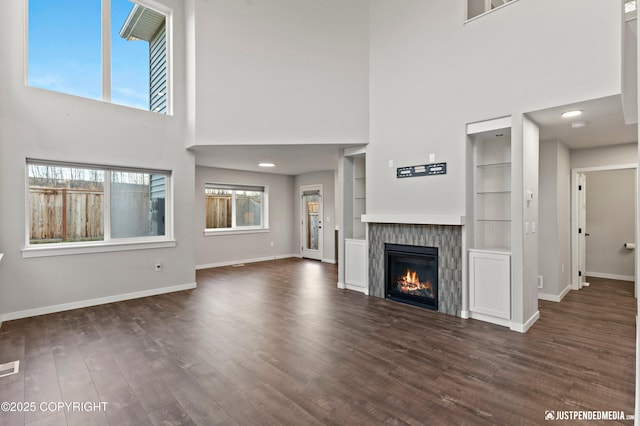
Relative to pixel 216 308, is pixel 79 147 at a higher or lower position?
higher

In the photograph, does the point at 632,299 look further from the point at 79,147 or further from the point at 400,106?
the point at 79,147

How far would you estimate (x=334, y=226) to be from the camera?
8.20m

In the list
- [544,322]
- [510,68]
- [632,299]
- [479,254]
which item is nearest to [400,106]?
[510,68]

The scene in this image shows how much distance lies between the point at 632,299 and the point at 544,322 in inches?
84.8

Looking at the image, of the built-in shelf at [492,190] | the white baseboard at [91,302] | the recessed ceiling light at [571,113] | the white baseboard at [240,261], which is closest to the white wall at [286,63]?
the built-in shelf at [492,190]

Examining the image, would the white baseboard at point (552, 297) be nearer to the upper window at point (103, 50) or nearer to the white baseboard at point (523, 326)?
the white baseboard at point (523, 326)

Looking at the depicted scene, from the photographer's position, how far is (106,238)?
15.7 feet

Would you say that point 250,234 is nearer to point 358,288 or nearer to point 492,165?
point 358,288

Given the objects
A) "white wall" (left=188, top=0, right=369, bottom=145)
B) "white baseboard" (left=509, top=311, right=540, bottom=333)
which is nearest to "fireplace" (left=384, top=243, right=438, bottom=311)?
"white baseboard" (left=509, top=311, right=540, bottom=333)

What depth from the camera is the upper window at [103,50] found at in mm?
4258

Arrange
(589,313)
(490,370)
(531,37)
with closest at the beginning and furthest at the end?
(490,370), (531,37), (589,313)

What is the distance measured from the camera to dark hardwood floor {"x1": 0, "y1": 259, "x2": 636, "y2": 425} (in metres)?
2.12

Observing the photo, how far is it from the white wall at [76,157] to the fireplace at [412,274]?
3.43 metres

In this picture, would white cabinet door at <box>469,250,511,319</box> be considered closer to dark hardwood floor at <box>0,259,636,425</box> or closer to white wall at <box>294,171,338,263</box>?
dark hardwood floor at <box>0,259,636,425</box>
